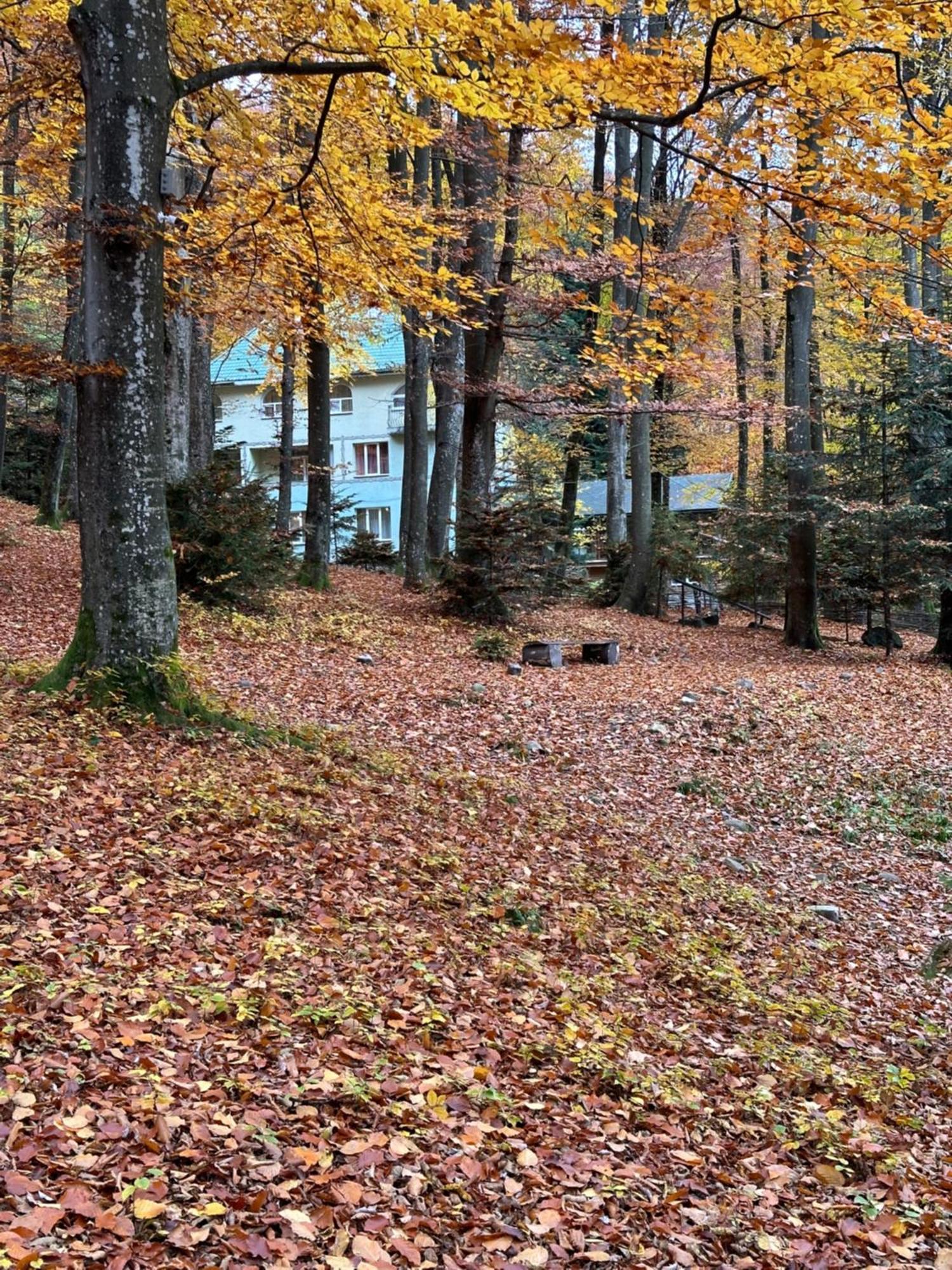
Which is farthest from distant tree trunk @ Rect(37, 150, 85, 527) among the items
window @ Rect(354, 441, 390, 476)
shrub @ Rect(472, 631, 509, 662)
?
window @ Rect(354, 441, 390, 476)

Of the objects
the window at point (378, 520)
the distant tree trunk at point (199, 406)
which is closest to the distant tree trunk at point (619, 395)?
the distant tree trunk at point (199, 406)

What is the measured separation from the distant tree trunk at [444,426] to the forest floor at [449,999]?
7609 millimetres

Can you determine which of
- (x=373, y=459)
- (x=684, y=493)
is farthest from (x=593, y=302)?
(x=373, y=459)

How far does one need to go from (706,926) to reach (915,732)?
644cm

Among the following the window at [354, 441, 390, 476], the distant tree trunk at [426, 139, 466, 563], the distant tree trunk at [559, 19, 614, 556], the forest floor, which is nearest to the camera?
the forest floor

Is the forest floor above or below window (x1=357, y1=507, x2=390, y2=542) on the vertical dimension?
below

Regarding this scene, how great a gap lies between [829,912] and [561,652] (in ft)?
21.2

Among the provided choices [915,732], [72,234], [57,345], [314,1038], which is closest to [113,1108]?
[314,1038]

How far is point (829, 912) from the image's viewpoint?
6527 mm

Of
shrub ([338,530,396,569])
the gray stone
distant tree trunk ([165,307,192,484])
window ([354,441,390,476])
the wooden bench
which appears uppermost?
window ([354,441,390,476])

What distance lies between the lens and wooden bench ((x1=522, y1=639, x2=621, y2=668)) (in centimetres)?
1220

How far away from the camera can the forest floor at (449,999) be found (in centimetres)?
280

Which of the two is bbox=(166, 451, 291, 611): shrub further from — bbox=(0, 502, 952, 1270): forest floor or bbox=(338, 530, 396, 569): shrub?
bbox=(338, 530, 396, 569): shrub

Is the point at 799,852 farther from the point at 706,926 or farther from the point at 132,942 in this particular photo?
the point at 132,942
